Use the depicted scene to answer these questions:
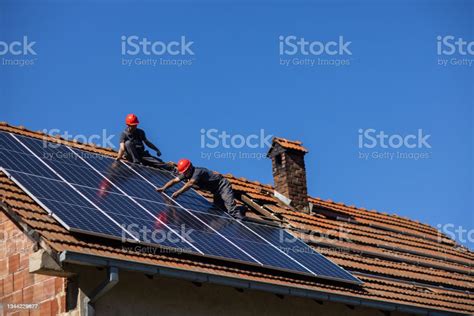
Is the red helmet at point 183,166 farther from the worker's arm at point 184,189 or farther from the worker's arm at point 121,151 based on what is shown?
the worker's arm at point 121,151

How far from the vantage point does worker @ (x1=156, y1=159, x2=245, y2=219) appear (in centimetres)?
1745

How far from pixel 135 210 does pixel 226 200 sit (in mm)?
2733

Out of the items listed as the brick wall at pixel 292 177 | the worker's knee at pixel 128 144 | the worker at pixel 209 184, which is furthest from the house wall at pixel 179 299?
the brick wall at pixel 292 177

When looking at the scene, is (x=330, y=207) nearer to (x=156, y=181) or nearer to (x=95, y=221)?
(x=156, y=181)

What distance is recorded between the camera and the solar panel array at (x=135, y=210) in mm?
14398

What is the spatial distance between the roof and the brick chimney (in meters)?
0.35

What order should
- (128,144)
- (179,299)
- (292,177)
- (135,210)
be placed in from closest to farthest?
(179,299) < (135,210) < (128,144) < (292,177)

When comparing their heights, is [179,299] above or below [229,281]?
below

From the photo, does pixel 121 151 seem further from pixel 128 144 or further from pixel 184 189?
pixel 184 189

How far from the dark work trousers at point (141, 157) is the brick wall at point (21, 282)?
4.63 m

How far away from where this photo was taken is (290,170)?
21.9m

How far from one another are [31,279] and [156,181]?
4521 mm

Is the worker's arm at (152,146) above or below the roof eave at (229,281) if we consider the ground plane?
above

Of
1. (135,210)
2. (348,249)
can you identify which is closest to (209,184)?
(135,210)
